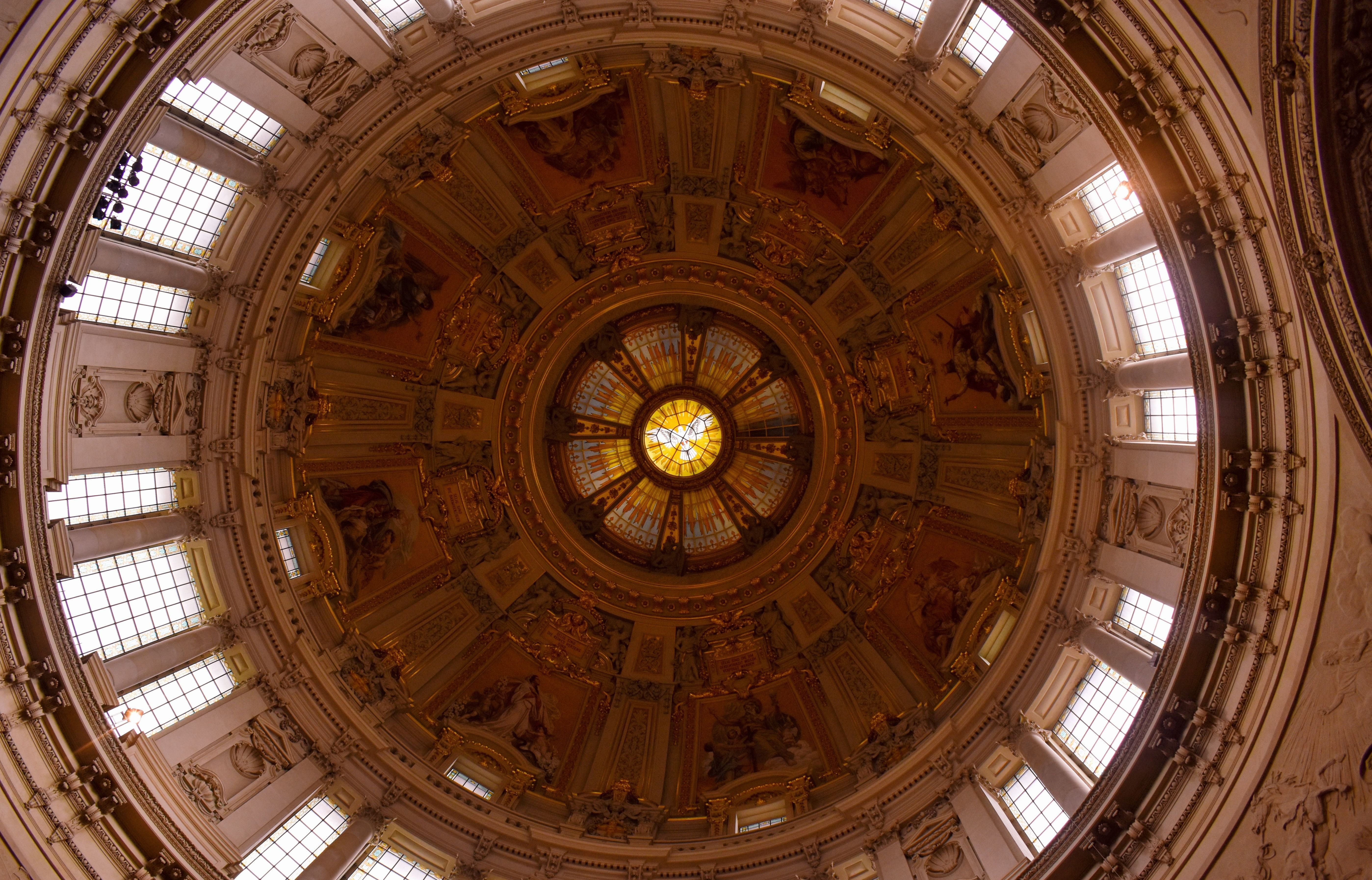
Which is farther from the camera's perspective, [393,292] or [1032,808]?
[393,292]

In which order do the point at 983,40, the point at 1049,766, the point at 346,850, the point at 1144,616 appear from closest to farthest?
1. the point at 983,40
2. the point at 1144,616
3. the point at 1049,766
4. the point at 346,850

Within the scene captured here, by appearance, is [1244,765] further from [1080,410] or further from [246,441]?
[246,441]

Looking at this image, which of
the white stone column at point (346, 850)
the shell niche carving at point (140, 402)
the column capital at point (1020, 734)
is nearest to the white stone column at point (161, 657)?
the shell niche carving at point (140, 402)

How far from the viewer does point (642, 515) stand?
33.3 meters

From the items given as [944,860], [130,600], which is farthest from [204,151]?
[944,860]

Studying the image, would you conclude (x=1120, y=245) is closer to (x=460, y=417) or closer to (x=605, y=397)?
(x=605, y=397)

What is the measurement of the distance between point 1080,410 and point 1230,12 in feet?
37.1

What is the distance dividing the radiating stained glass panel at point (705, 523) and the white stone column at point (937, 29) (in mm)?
18190

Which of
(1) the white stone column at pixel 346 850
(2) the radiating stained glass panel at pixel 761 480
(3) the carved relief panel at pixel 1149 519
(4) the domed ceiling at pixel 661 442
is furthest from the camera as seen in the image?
(2) the radiating stained glass panel at pixel 761 480

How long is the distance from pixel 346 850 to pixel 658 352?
19.3 metres

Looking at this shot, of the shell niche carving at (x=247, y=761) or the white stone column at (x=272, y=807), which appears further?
the shell niche carving at (x=247, y=761)

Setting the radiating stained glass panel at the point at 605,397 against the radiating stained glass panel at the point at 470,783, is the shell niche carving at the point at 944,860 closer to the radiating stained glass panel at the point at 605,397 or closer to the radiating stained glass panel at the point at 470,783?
the radiating stained glass panel at the point at 470,783

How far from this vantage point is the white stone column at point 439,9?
19609 mm

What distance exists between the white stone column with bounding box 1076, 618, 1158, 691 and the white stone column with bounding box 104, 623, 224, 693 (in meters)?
22.3
